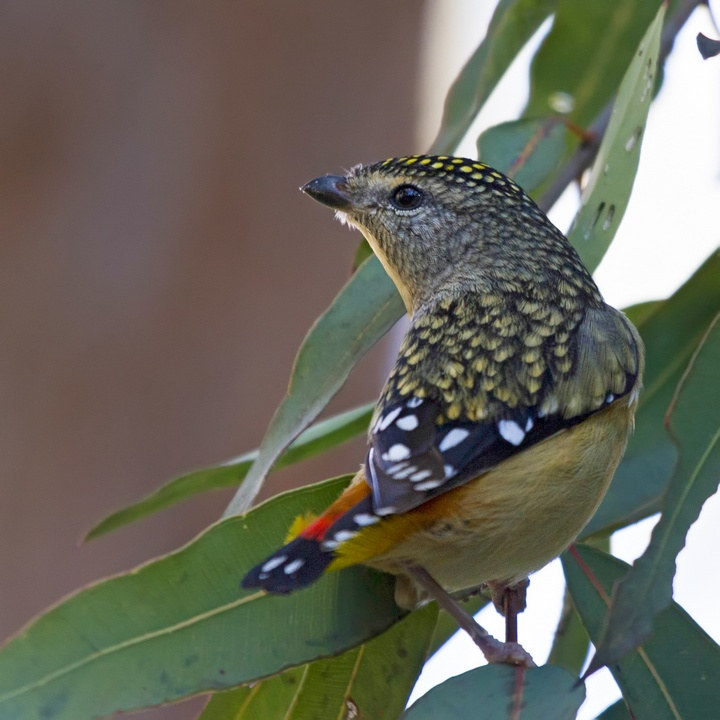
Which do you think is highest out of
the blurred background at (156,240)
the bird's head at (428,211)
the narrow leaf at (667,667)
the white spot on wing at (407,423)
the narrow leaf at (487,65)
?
the blurred background at (156,240)

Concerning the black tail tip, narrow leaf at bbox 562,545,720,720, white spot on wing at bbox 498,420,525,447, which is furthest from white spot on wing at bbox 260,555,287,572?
narrow leaf at bbox 562,545,720,720

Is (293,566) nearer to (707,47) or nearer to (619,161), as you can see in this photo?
(619,161)

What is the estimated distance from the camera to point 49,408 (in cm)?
488

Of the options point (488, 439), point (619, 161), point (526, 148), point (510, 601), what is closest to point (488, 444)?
point (488, 439)

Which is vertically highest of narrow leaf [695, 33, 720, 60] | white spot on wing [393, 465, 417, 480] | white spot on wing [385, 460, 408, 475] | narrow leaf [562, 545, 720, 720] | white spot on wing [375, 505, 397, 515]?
narrow leaf [695, 33, 720, 60]

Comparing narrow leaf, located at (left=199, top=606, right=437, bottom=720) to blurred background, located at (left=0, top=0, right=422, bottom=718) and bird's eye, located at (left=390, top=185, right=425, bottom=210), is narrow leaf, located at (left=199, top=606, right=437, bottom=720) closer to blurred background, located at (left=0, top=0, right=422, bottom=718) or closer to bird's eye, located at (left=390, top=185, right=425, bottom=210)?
bird's eye, located at (left=390, top=185, right=425, bottom=210)

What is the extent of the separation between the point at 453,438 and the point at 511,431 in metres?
0.09

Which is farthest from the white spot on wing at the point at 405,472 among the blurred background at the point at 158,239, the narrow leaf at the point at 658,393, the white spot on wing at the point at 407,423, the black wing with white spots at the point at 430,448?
the blurred background at the point at 158,239

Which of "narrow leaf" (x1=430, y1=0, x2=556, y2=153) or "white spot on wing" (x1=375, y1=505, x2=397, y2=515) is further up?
"narrow leaf" (x1=430, y1=0, x2=556, y2=153)

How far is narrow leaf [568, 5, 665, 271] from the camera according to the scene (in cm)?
204

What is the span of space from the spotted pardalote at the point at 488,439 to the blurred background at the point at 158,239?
280 centimetres

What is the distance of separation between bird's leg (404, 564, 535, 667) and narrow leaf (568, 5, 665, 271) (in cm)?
70

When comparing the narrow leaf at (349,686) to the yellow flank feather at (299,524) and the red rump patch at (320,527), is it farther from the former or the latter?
the red rump patch at (320,527)

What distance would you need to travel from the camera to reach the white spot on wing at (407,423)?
1.70 m
